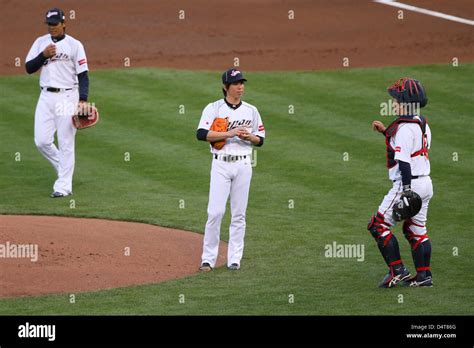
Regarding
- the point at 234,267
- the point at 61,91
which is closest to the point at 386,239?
the point at 234,267

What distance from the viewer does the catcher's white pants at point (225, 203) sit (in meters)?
11.1

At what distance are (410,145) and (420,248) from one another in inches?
40.2

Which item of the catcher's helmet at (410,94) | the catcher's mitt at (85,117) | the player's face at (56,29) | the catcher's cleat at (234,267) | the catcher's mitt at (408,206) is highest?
the player's face at (56,29)

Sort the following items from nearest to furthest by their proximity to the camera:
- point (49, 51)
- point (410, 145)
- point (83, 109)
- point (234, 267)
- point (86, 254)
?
point (410, 145) < point (234, 267) < point (86, 254) < point (49, 51) < point (83, 109)

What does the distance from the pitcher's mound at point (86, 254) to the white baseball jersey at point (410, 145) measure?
8.27ft

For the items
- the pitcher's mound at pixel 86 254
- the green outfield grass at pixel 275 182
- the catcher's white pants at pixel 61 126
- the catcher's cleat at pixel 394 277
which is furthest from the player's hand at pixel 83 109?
the catcher's cleat at pixel 394 277

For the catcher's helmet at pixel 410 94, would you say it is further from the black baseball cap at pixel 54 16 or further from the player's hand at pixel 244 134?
the black baseball cap at pixel 54 16

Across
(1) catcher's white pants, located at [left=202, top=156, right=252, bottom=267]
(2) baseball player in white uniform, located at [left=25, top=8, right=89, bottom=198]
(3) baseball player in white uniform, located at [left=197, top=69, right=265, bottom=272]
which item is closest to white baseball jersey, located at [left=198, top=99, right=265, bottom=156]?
(3) baseball player in white uniform, located at [left=197, top=69, right=265, bottom=272]

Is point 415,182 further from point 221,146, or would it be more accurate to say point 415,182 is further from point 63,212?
point 63,212

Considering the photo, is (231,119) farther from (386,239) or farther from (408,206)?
(408,206)

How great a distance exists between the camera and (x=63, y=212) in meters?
13.5

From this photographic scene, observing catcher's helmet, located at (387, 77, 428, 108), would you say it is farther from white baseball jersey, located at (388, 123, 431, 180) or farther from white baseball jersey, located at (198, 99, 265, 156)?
white baseball jersey, located at (198, 99, 265, 156)

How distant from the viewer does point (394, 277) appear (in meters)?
10.4

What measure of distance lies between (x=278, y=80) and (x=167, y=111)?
112 inches
